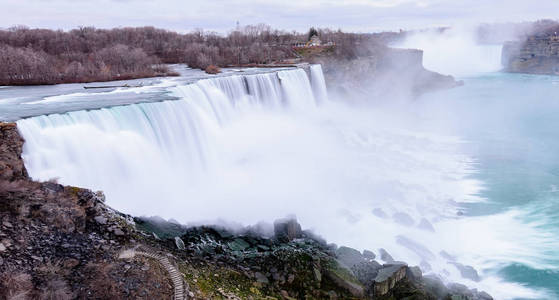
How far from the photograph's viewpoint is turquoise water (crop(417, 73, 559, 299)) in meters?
13.0

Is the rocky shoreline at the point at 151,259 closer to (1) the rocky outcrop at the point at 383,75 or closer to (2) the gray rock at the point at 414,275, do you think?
(2) the gray rock at the point at 414,275

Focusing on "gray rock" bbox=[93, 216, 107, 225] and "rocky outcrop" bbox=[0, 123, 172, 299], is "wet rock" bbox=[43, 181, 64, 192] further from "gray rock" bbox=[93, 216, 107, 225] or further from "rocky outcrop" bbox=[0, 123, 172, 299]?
"gray rock" bbox=[93, 216, 107, 225]

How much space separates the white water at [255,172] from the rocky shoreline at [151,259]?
1763 millimetres

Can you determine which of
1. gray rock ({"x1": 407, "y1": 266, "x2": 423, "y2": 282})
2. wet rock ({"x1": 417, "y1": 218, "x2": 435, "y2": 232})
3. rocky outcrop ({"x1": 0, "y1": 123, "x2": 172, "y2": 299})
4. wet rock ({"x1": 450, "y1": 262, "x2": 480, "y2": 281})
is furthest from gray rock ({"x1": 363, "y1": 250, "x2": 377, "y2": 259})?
rocky outcrop ({"x1": 0, "y1": 123, "x2": 172, "y2": 299})

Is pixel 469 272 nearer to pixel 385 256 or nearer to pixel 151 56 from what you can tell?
pixel 385 256

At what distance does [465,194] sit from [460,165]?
4.80 meters

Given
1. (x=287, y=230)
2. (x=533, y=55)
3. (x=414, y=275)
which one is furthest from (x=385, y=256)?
(x=533, y=55)

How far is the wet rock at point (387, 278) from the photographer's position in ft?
32.1

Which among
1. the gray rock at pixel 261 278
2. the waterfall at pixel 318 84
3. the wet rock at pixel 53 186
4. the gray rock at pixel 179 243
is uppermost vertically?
the waterfall at pixel 318 84

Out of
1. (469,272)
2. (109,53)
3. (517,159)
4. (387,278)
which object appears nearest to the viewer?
(387,278)

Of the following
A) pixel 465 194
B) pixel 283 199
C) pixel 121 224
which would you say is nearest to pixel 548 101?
pixel 465 194

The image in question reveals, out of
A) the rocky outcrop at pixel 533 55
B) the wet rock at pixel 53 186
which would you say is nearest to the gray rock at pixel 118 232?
the wet rock at pixel 53 186

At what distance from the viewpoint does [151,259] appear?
861cm

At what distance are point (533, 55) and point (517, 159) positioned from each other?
71323 millimetres
